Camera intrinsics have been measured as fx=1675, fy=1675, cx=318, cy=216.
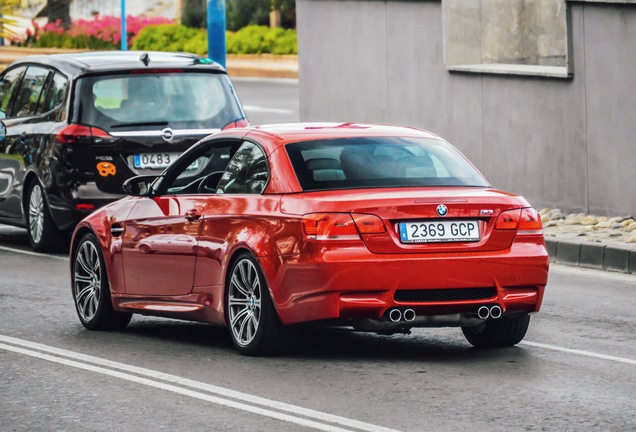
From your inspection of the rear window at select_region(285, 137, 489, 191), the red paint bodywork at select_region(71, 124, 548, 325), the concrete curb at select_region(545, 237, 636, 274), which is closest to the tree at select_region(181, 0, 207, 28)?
the concrete curb at select_region(545, 237, 636, 274)

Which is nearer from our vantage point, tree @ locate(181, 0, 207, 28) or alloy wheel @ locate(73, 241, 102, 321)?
alloy wheel @ locate(73, 241, 102, 321)

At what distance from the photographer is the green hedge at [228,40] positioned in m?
46.2

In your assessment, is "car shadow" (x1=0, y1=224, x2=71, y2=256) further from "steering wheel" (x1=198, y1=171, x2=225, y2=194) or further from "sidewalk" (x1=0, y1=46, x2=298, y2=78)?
"sidewalk" (x1=0, y1=46, x2=298, y2=78)

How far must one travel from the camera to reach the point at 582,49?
1720cm

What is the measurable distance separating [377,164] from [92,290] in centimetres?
252

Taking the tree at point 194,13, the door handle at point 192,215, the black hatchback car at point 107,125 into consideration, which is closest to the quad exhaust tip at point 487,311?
the door handle at point 192,215

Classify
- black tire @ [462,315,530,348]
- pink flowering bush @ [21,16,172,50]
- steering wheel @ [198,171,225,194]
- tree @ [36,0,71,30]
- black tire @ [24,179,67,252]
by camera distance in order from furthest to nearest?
tree @ [36,0,71,30], pink flowering bush @ [21,16,172,50], black tire @ [24,179,67,252], steering wheel @ [198,171,225,194], black tire @ [462,315,530,348]

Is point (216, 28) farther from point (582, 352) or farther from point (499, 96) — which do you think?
point (582, 352)

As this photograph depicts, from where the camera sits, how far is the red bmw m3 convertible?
9.06 m

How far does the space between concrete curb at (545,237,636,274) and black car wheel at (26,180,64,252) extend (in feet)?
15.1

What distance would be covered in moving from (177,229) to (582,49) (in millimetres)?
7957

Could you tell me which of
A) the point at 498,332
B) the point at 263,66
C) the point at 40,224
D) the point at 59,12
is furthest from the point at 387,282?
the point at 59,12

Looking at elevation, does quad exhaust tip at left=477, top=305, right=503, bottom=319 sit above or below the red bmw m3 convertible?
below

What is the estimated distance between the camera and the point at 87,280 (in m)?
11.3
